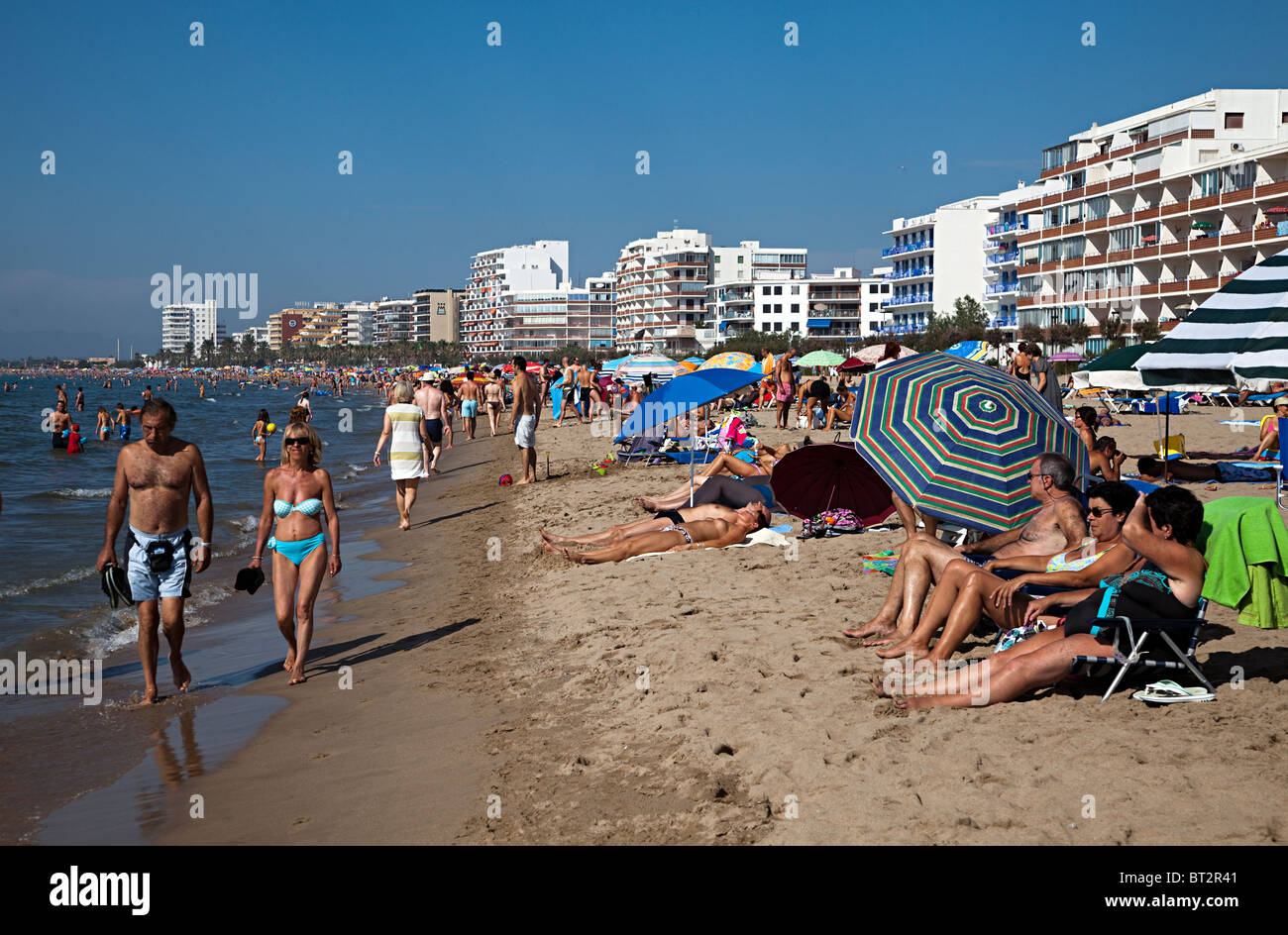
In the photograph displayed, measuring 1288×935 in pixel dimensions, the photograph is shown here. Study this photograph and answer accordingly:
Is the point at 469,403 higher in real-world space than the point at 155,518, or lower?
higher

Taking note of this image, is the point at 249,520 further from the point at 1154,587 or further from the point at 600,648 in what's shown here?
the point at 1154,587

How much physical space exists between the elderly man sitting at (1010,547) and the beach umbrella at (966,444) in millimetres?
125

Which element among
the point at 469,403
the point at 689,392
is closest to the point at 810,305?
the point at 469,403

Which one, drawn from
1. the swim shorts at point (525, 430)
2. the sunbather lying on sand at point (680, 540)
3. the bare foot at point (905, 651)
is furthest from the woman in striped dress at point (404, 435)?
the bare foot at point (905, 651)

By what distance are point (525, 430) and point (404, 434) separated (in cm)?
275

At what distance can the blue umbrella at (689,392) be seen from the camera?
962 centimetres

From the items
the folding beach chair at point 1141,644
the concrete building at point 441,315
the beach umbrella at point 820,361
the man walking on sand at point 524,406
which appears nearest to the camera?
the folding beach chair at point 1141,644

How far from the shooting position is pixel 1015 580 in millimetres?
5312

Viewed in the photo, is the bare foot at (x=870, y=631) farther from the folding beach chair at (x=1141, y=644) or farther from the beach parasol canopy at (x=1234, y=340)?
the beach parasol canopy at (x=1234, y=340)

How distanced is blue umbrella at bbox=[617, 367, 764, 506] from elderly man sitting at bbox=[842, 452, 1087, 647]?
370cm

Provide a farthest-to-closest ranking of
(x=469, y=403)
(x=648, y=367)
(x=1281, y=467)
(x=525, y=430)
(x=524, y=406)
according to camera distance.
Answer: (x=469, y=403) → (x=648, y=367) → (x=525, y=430) → (x=524, y=406) → (x=1281, y=467)

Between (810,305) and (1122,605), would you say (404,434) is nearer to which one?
(1122,605)

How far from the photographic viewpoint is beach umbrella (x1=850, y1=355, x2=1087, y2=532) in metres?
5.90
